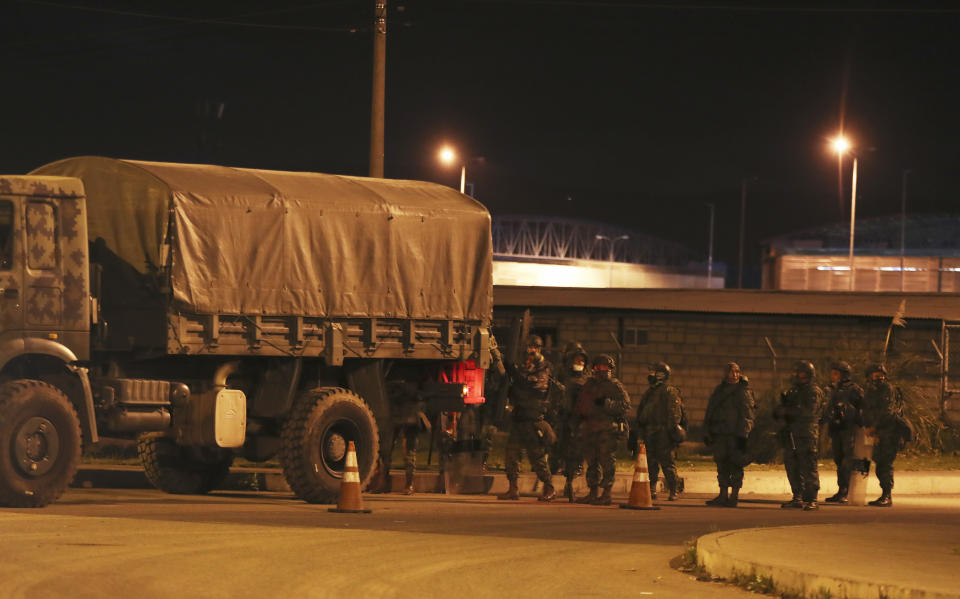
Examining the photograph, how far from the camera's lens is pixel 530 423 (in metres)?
19.0

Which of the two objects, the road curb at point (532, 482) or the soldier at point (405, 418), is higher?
the soldier at point (405, 418)

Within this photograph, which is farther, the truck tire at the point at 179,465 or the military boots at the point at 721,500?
the military boots at the point at 721,500

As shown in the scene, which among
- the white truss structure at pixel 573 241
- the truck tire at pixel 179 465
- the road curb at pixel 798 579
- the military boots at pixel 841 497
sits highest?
the white truss structure at pixel 573 241

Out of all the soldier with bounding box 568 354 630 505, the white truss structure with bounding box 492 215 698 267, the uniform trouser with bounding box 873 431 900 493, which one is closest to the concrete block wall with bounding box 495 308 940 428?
the uniform trouser with bounding box 873 431 900 493

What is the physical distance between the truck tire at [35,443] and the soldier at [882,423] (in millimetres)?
10469

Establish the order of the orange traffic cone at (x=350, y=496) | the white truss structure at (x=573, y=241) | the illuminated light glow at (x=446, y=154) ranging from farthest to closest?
the white truss structure at (x=573, y=241), the illuminated light glow at (x=446, y=154), the orange traffic cone at (x=350, y=496)

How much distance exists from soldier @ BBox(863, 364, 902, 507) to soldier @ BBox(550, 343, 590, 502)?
157 inches

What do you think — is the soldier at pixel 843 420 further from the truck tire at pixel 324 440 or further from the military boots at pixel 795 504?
the truck tire at pixel 324 440

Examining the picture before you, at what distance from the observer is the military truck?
15906mm

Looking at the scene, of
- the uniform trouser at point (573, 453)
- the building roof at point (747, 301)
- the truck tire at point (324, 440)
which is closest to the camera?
the truck tire at point (324, 440)

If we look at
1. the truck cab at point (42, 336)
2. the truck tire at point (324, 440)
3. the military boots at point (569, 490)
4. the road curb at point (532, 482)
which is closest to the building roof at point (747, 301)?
the road curb at point (532, 482)

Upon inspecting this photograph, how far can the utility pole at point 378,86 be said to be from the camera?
24422mm

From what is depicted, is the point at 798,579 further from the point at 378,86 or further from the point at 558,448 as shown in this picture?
the point at 378,86

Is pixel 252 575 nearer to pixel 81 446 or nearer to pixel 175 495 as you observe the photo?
pixel 81 446
